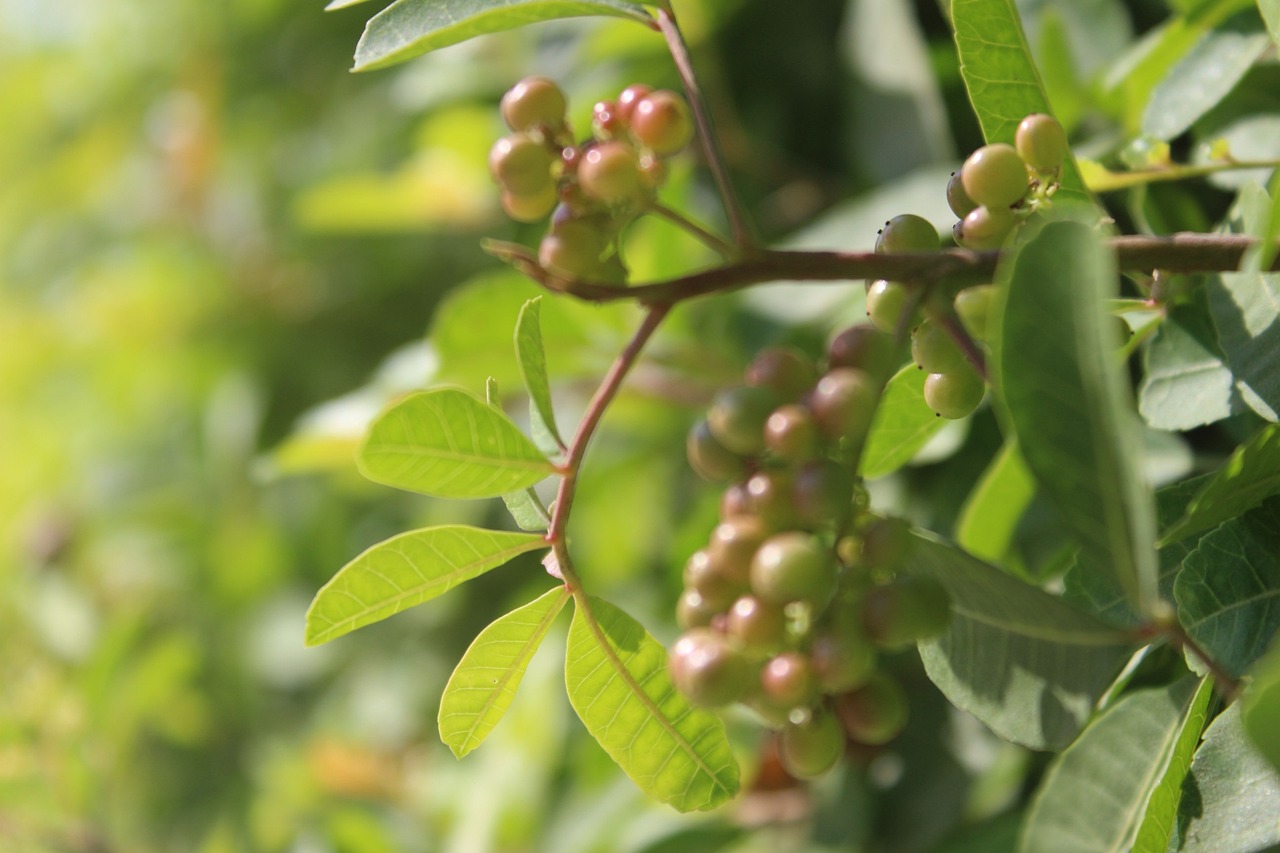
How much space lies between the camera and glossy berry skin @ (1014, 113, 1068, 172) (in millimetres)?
556

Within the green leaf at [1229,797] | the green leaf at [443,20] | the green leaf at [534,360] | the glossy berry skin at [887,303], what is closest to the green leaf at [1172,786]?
the green leaf at [1229,797]

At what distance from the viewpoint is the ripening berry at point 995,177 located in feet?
1.73

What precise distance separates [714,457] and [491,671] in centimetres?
18

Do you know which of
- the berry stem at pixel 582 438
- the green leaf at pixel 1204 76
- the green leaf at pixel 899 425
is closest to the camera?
the berry stem at pixel 582 438

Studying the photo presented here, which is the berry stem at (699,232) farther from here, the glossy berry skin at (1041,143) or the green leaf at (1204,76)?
the green leaf at (1204,76)

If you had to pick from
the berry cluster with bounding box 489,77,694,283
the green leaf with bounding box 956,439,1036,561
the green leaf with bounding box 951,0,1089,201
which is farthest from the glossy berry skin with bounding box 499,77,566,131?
the green leaf with bounding box 956,439,1036,561

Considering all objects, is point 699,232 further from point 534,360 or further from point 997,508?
point 997,508

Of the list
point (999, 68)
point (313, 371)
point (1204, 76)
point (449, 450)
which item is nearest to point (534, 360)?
point (449, 450)

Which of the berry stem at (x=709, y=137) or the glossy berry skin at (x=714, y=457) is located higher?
the berry stem at (x=709, y=137)

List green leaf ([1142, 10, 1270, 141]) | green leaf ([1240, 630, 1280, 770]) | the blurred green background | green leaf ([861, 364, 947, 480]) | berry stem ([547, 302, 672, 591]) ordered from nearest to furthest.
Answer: green leaf ([1240, 630, 1280, 770]) < berry stem ([547, 302, 672, 591]) < green leaf ([861, 364, 947, 480]) < green leaf ([1142, 10, 1270, 141]) < the blurred green background

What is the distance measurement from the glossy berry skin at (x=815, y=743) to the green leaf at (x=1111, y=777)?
0.15 m

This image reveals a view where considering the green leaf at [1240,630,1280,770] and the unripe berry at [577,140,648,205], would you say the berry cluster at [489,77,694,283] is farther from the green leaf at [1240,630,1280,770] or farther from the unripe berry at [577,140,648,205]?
the green leaf at [1240,630,1280,770]

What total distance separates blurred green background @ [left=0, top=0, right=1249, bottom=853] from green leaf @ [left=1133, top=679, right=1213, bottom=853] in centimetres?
48

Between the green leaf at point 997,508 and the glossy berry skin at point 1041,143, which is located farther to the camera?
the green leaf at point 997,508
